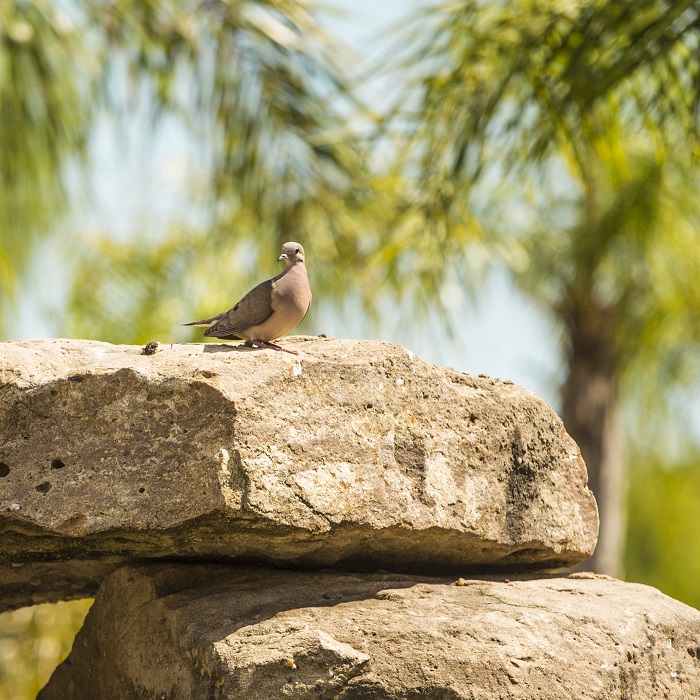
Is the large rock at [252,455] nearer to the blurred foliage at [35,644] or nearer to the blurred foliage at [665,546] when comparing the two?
the blurred foliage at [35,644]

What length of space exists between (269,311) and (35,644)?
12.6 feet

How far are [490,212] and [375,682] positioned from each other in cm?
511

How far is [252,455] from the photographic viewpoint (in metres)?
2.13

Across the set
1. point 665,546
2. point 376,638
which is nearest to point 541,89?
point 376,638

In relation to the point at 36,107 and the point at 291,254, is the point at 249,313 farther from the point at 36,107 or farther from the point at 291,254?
the point at 36,107

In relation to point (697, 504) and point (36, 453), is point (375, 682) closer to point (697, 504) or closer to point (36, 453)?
point (36, 453)

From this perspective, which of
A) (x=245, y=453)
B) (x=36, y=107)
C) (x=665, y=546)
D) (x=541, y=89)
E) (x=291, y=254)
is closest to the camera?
(x=245, y=453)

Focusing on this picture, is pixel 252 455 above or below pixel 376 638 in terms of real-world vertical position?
above

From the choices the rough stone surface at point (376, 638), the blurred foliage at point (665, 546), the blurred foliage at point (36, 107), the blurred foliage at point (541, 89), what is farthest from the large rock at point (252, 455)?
the blurred foliage at point (665, 546)

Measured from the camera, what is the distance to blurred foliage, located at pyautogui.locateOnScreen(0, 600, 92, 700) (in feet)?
17.5

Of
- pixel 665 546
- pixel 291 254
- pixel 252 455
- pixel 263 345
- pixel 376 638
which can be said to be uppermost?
pixel 291 254

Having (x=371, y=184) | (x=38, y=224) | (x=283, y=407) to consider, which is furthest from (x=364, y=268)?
(x=283, y=407)

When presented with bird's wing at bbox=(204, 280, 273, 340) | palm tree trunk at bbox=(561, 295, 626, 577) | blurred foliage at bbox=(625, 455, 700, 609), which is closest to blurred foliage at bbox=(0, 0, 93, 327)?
bird's wing at bbox=(204, 280, 273, 340)

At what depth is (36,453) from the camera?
218 centimetres
